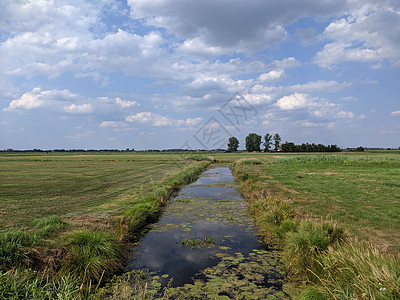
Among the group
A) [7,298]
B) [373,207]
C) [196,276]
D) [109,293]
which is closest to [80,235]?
[109,293]

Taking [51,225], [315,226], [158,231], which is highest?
[315,226]

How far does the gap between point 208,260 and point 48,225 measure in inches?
239

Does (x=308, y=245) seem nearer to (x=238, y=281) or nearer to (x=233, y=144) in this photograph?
(x=238, y=281)

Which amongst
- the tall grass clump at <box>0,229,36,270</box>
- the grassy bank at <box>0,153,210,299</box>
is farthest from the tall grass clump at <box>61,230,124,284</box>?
the tall grass clump at <box>0,229,36,270</box>

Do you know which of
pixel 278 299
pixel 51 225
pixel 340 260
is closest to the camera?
pixel 340 260

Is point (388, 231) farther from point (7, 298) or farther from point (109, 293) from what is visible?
point (7, 298)

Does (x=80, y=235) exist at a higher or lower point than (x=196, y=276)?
higher

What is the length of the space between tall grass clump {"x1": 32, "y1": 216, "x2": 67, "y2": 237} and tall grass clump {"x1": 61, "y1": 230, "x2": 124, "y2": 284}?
129 cm

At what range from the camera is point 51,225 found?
8.99 meters

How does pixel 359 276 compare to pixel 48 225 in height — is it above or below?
above

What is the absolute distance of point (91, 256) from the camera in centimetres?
671

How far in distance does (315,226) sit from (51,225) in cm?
927

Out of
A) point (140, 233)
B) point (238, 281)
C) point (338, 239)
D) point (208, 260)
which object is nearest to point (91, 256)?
point (208, 260)

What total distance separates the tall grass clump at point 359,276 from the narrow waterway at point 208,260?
1.30 meters
